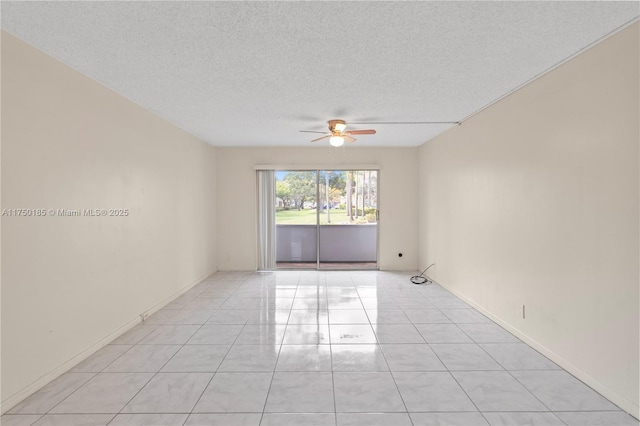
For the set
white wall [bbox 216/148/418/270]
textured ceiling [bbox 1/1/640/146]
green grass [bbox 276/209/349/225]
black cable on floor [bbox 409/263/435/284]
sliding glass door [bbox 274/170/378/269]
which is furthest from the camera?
green grass [bbox 276/209/349/225]

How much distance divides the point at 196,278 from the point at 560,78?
5.04 metres

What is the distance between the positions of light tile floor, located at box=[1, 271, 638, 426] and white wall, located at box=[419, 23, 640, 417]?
284 millimetres

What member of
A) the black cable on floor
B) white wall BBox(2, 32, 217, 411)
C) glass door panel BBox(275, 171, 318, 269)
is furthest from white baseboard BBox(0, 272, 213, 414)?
the black cable on floor

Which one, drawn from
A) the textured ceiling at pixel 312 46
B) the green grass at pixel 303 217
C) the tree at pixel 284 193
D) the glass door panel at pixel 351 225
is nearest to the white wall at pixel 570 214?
the textured ceiling at pixel 312 46

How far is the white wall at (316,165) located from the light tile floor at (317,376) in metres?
2.22

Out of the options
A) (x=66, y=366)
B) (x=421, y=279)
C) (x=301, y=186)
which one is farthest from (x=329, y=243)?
(x=66, y=366)

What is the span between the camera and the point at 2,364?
186cm

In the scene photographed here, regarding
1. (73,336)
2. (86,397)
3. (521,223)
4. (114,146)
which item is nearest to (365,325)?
(521,223)

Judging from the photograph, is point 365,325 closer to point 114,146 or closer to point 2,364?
point 2,364

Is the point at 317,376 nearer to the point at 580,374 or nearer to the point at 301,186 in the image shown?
the point at 580,374

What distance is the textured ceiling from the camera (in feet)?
5.60

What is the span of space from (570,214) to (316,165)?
411cm

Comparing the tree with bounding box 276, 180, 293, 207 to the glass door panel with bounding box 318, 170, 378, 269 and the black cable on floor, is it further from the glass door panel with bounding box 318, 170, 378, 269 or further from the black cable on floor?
the black cable on floor

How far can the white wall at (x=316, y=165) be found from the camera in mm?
5781
